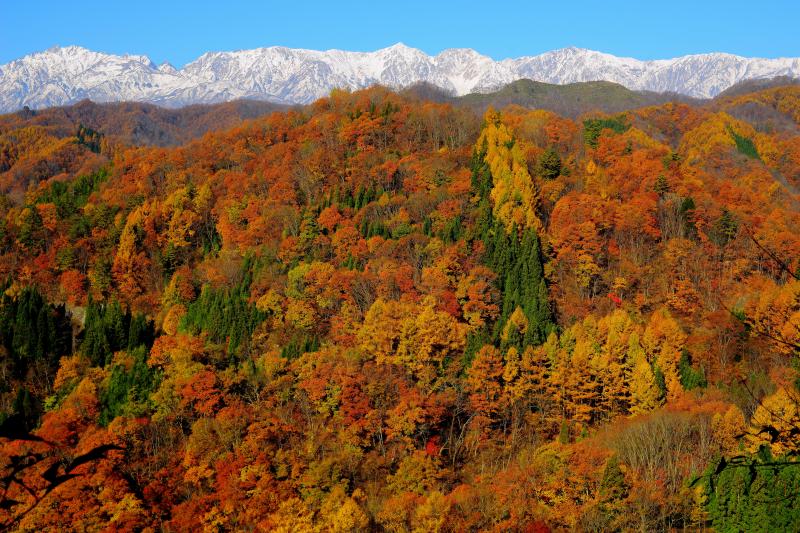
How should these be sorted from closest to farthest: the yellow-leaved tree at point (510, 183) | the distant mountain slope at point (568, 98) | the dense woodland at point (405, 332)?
the dense woodland at point (405, 332) < the yellow-leaved tree at point (510, 183) < the distant mountain slope at point (568, 98)

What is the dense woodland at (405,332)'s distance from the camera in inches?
1364

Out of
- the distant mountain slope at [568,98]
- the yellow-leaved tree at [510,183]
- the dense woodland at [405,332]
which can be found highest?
the distant mountain slope at [568,98]

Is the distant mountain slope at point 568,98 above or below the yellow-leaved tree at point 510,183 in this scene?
above

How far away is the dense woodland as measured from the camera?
34656 millimetres

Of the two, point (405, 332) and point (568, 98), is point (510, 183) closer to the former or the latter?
point (405, 332)

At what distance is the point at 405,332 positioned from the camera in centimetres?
5000

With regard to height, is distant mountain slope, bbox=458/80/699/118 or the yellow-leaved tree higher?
distant mountain slope, bbox=458/80/699/118

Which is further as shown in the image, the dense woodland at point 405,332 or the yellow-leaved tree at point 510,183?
the yellow-leaved tree at point 510,183

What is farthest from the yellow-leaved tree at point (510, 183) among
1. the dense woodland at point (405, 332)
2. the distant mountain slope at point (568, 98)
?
the distant mountain slope at point (568, 98)

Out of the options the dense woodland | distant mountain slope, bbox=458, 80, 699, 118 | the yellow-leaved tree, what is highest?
distant mountain slope, bbox=458, 80, 699, 118

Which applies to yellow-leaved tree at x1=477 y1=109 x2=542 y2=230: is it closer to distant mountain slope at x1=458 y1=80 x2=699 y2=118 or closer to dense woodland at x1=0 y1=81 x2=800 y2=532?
dense woodland at x1=0 y1=81 x2=800 y2=532

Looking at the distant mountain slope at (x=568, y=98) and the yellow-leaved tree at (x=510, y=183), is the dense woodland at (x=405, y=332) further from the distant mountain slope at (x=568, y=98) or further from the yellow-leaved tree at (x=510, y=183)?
the distant mountain slope at (x=568, y=98)

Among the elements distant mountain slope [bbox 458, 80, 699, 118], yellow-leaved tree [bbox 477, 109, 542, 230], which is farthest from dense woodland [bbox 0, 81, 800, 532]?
distant mountain slope [bbox 458, 80, 699, 118]

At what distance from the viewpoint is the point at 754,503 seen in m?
31.0
